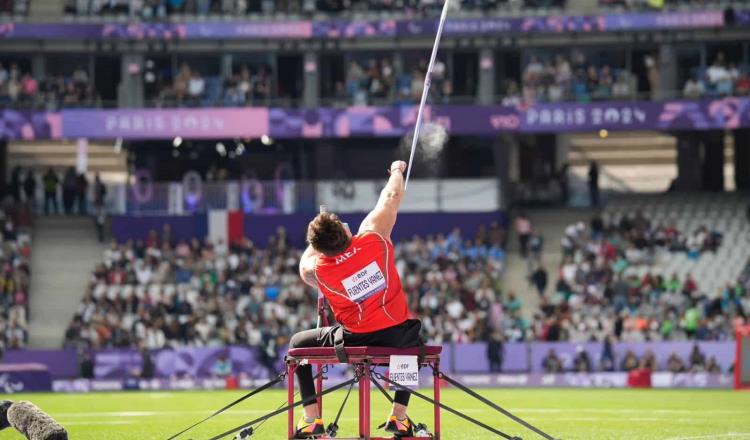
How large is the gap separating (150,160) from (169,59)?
370 centimetres

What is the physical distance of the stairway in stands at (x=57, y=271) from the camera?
134ft

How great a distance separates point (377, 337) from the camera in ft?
35.3

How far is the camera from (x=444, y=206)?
45.0m

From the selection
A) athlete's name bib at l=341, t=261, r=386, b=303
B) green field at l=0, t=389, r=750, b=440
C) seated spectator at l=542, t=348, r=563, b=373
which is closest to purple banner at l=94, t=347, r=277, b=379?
green field at l=0, t=389, r=750, b=440

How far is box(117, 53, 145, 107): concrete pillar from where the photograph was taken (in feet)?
154

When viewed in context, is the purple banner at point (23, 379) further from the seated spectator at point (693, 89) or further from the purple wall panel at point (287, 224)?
the seated spectator at point (693, 89)

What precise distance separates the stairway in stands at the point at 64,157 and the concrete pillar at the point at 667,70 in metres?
19.5

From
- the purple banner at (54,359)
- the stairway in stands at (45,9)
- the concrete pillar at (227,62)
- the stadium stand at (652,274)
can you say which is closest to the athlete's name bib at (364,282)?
the stadium stand at (652,274)

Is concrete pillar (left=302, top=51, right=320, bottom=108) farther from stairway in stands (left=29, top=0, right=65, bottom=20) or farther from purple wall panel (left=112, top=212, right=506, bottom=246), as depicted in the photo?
stairway in stands (left=29, top=0, right=65, bottom=20)

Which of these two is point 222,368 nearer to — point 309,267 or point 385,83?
point 385,83

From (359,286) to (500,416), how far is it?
9097 mm

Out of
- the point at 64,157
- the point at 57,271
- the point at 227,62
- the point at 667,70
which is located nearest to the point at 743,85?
the point at 667,70

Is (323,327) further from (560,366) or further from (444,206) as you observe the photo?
(444,206)

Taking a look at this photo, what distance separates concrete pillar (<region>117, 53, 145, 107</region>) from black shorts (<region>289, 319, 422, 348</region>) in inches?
1456
